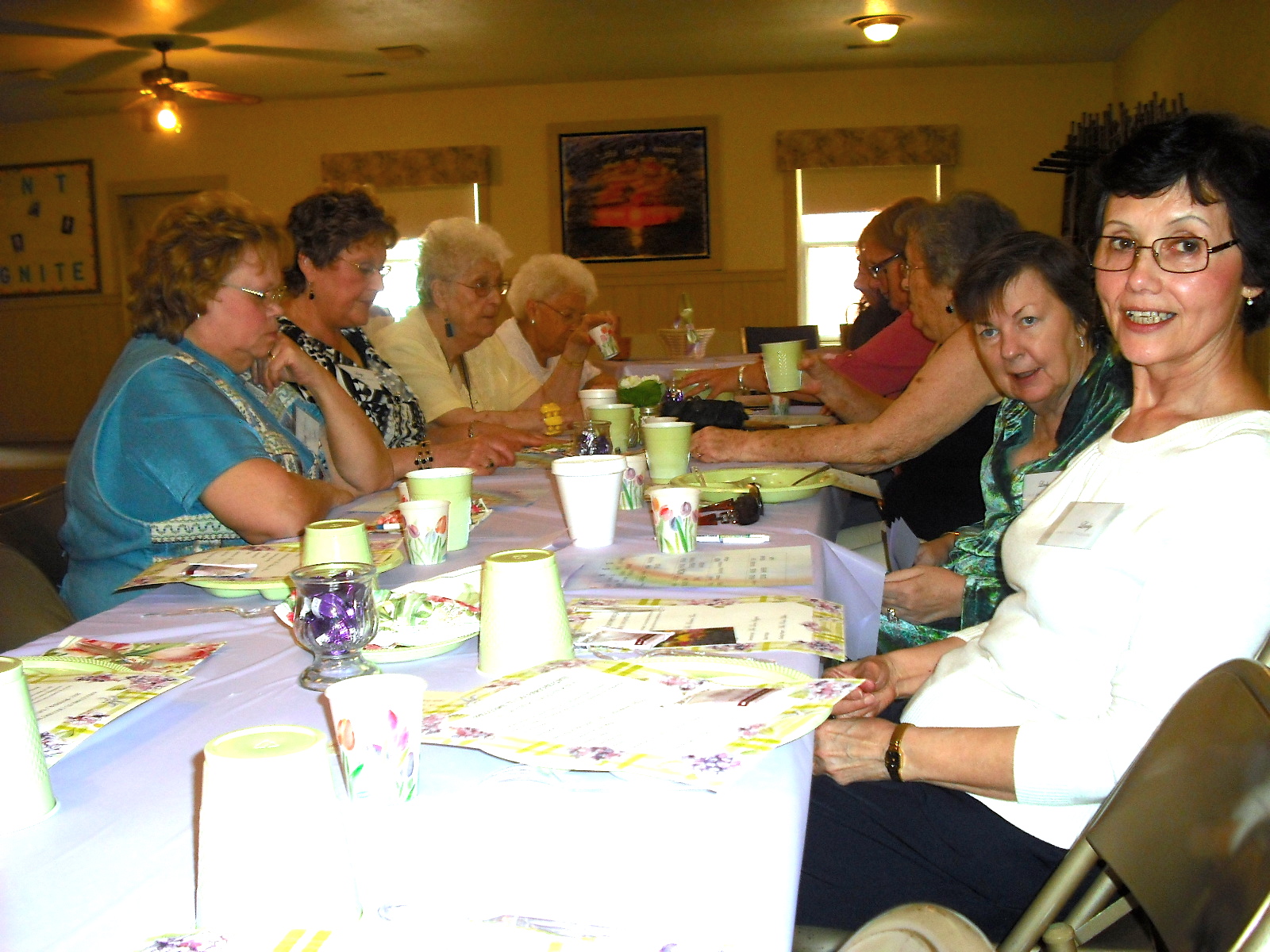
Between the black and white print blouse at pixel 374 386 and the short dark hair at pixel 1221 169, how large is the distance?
210cm

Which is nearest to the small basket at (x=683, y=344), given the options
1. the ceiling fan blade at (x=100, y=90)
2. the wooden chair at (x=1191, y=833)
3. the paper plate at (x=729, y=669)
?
the ceiling fan blade at (x=100, y=90)

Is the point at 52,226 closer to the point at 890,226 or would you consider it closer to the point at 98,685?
the point at 890,226

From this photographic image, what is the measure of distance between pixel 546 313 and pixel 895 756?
3375 millimetres

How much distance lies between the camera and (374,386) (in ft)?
10.2

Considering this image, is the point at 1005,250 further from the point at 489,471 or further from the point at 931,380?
the point at 489,471

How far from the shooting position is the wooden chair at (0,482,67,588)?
78.0 inches

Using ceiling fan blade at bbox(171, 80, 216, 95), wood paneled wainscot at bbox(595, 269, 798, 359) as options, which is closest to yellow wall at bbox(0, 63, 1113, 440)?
wood paneled wainscot at bbox(595, 269, 798, 359)

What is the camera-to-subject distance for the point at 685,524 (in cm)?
164

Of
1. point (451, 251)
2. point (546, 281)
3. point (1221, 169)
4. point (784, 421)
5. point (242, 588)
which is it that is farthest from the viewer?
point (546, 281)

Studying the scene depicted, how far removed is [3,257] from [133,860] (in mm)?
12151

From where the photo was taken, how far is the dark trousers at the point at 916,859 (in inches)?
51.0

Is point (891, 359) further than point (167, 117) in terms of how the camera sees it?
No

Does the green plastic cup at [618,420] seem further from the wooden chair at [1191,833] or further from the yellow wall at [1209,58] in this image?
the yellow wall at [1209,58]

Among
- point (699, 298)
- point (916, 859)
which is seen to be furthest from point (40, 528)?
point (699, 298)
